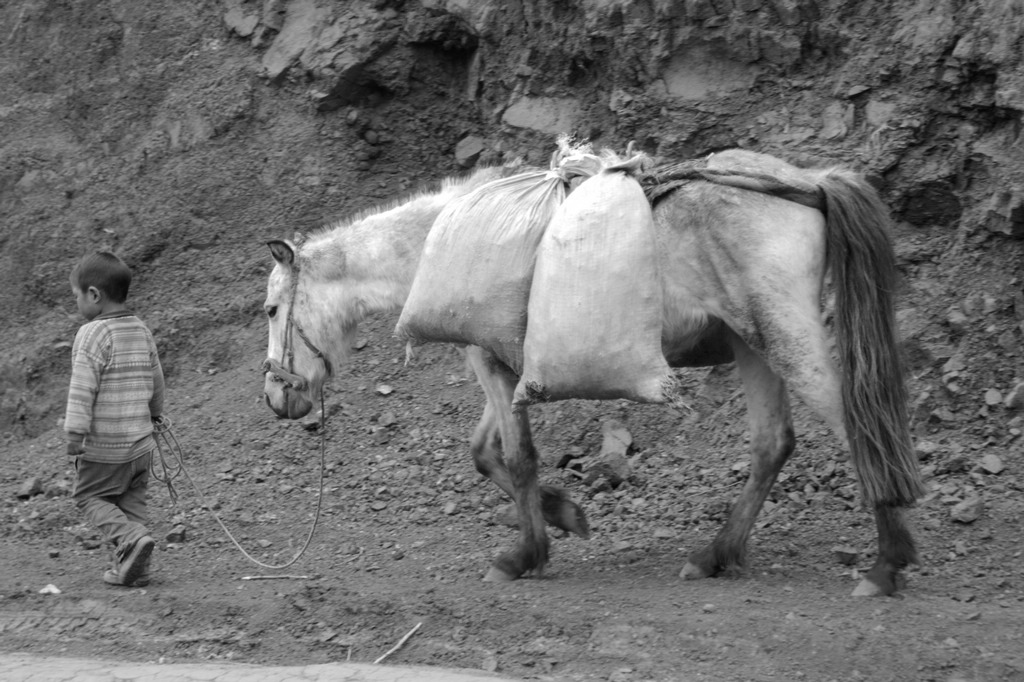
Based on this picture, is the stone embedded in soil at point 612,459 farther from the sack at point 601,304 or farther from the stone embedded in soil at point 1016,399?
the stone embedded in soil at point 1016,399

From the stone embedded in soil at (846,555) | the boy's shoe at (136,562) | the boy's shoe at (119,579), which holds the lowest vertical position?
the boy's shoe at (119,579)

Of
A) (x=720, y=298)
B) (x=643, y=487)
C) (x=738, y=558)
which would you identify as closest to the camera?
(x=720, y=298)

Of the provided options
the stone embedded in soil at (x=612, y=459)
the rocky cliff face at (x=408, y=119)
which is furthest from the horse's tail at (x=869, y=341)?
the stone embedded in soil at (x=612, y=459)

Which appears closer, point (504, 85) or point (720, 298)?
point (720, 298)

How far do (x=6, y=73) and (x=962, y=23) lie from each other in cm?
803

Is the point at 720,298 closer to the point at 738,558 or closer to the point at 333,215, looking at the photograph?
the point at 738,558

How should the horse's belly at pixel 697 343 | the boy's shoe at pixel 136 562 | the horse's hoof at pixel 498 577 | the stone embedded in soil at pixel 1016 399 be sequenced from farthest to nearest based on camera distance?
the stone embedded in soil at pixel 1016 399 → the boy's shoe at pixel 136 562 → the horse's hoof at pixel 498 577 → the horse's belly at pixel 697 343

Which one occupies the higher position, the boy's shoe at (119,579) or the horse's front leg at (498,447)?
the horse's front leg at (498,447)

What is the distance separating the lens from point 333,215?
9250 millimetres

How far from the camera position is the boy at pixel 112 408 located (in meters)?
5.47

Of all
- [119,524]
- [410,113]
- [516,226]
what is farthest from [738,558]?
[410,113]

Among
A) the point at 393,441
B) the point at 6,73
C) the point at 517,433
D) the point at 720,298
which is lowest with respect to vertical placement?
the point at 393,441

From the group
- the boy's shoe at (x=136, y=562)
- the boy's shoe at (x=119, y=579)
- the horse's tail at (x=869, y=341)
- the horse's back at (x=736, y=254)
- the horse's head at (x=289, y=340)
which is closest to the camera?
the horse's tail at (x=869, y=341)

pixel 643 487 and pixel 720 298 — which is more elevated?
pixel 720 298
